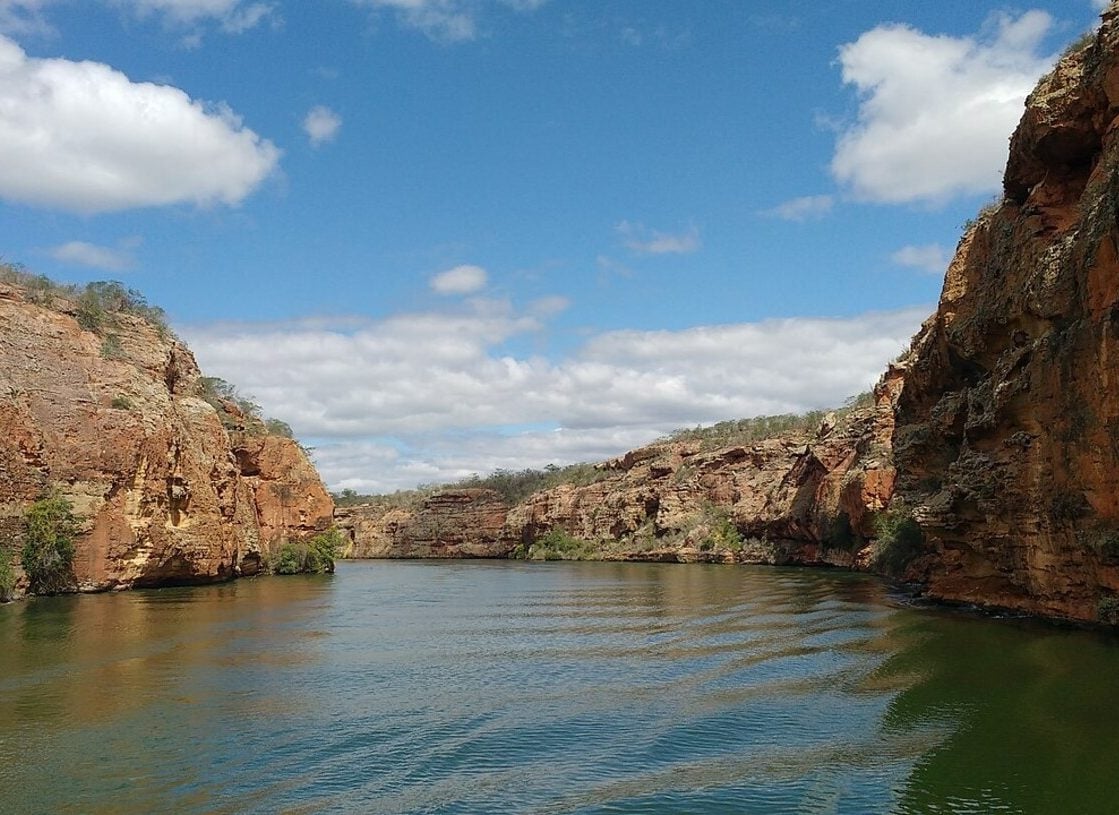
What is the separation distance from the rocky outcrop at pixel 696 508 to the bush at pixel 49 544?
44237 millimetres

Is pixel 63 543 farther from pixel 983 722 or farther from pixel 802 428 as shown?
pixel 802 428

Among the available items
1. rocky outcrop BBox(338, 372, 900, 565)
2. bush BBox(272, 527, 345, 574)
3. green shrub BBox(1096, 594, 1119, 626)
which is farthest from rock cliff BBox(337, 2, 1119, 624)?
bush BBox(272, 527, 345, 574)

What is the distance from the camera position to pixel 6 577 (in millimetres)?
31344

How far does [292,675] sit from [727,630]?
13.8 metres

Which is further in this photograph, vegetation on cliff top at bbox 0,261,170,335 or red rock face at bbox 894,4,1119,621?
vegetation on cliff top at bbox 0,261,170,335

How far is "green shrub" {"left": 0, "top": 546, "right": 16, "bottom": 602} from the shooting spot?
31.3 metres

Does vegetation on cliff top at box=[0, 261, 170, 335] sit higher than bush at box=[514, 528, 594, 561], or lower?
higher

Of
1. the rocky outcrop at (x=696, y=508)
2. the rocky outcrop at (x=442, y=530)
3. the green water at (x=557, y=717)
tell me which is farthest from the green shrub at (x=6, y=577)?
the rocky outcrop at (x=442, y=530)

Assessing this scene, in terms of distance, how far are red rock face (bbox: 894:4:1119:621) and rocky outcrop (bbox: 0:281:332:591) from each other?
109 feet

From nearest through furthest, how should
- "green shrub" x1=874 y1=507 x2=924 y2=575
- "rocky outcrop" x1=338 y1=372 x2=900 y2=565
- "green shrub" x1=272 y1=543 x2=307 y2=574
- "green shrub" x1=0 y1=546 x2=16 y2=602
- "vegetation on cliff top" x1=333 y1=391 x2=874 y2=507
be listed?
"green shrub" x1=0 y1=546 x2=16 y2=602
"green shrub" x1=874 y1=507 x2=924 y2=575
"green shrub" x1=272 y1=543 x2=307 y2=574
"rocky outcrop" x1=338 y1=372 x2=900 y2=565
"vegetation on cliff top" x1=333 y1=391 x2=874 y2=507

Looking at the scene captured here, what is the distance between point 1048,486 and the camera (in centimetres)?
2266

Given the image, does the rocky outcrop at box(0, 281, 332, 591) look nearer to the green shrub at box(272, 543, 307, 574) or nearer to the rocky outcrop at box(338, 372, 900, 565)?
the green shrub at box(272, 543, 307, 574)

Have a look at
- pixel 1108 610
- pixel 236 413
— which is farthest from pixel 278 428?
pixel 1108 610

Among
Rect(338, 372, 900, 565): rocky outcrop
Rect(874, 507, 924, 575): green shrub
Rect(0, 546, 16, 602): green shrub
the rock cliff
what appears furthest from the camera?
Rect(338, 372, 900, 565): rocky outcrop
